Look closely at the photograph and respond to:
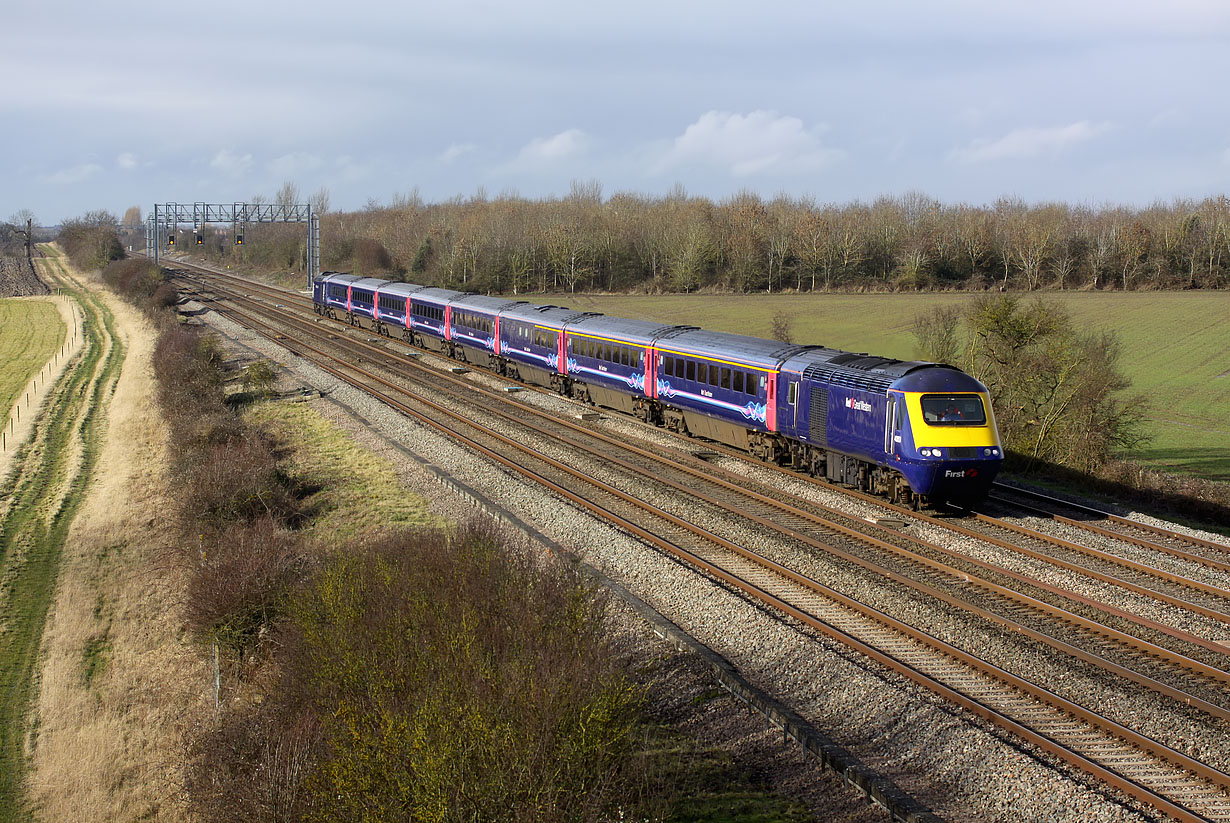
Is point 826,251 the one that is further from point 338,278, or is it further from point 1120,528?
point 1120,528

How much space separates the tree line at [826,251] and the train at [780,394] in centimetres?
5032

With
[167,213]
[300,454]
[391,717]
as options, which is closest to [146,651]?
[300,454]

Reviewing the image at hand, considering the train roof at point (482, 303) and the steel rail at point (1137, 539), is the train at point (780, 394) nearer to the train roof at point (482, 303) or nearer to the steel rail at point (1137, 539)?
the train roof at point (482, 303)

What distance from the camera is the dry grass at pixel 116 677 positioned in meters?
13.4

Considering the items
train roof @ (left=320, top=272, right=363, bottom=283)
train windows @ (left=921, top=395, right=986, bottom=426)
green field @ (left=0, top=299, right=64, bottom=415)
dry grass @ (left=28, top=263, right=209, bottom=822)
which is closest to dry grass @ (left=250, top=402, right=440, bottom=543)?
dry grass @ (left=28, top=263, right=209, bottom=822)

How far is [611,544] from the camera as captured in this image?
17812 mm

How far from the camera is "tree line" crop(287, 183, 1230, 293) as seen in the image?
3270 inches

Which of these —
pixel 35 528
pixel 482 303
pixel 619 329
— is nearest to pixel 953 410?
pixel 619 329

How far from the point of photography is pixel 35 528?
2608 centimetres

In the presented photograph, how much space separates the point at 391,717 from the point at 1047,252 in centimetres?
8582

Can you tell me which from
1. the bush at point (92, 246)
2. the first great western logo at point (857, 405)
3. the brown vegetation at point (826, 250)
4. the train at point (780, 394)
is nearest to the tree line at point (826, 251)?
the brown vegetation at point (826, 250)

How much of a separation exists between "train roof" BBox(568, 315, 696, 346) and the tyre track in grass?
15.9 metres

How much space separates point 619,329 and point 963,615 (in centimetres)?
1834

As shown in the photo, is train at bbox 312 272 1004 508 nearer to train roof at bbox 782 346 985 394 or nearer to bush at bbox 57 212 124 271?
train roof at bbox 782 346 985 394
